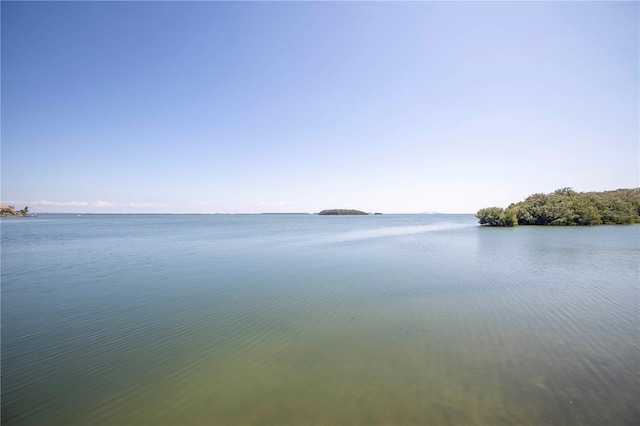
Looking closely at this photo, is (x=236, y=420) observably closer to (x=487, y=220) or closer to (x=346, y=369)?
(x=346, y=369)

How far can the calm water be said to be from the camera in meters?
4.73

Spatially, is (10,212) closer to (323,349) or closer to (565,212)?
(323,349)

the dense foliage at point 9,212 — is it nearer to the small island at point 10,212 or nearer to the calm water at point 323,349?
the small island at point 10,212

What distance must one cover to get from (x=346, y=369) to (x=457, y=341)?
348 centimetres

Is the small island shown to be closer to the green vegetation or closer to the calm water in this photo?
the calm water

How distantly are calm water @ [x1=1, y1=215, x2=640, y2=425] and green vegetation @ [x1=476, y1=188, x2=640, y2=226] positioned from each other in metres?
47.3

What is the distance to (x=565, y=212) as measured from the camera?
5191cm

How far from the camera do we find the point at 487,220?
5716 centimetres

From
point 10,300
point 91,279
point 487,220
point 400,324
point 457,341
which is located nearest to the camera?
point 457,341

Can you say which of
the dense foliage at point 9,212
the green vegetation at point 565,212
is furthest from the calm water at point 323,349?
the dense foliage at point 9,212

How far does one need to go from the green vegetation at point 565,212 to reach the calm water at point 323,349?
47278mm

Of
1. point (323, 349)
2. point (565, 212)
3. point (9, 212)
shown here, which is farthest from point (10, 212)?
point (565, 212)

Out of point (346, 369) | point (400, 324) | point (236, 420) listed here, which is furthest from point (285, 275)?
point (236, 420)

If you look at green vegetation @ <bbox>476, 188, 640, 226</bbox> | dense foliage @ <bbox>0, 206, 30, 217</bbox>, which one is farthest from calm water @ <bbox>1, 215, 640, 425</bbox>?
dense foliage @ <bbox>0, 206, 30, 217</bbox>
